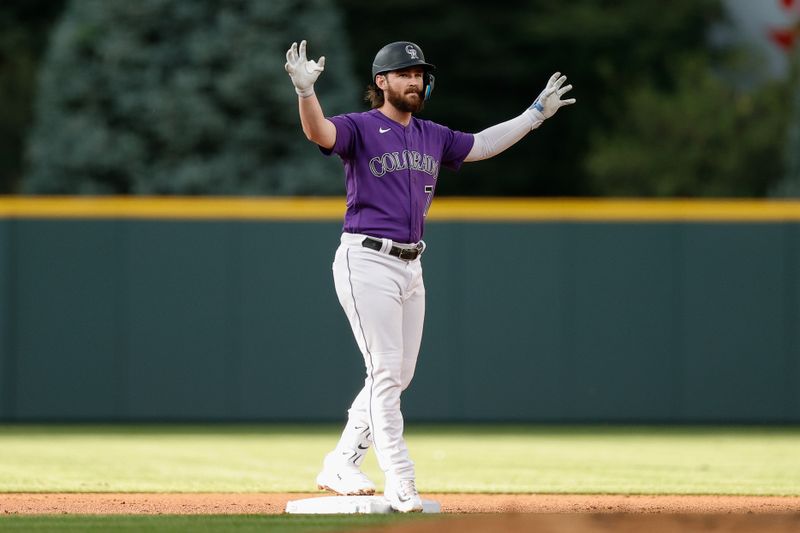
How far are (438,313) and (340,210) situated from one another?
A: 3.96 ft

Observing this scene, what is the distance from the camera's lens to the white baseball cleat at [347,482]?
6.85 metres

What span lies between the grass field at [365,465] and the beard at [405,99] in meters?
1.78

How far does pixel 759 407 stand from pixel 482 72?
14769 millimetres

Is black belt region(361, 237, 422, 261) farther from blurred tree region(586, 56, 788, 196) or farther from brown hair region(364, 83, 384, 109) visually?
blurred tree region(586, 56, 788, 196)

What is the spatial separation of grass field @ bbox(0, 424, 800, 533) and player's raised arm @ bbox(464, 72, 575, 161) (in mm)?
1863

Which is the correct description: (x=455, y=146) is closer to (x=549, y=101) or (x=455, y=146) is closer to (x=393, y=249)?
(x=549, y=101)

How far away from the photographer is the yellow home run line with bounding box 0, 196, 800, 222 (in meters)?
12.8

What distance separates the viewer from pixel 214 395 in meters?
12.8

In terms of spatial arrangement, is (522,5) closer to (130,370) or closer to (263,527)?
(130,370)

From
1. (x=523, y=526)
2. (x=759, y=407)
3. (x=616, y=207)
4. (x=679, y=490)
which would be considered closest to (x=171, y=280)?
(x=616, y=207)

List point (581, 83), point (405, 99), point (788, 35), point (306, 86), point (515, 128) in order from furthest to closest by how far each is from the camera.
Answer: point (581, 83) → point (788, 35) → point (515, 128) → point (405, 99) → point (306, 86)

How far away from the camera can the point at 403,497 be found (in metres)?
6.28

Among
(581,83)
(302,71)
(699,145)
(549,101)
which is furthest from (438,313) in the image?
(581,83)

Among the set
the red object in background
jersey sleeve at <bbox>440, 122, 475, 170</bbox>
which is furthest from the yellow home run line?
the red object in background
